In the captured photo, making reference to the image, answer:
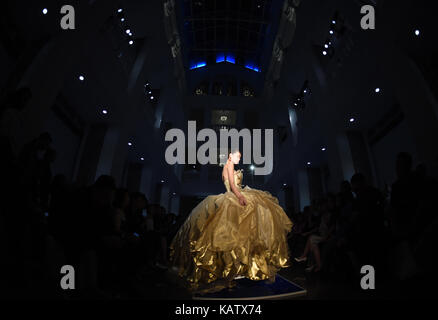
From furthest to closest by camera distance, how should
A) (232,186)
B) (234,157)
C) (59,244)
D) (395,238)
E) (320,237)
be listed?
(320,237) → (234,157) → (232,186) → (395,238) → (59,244)

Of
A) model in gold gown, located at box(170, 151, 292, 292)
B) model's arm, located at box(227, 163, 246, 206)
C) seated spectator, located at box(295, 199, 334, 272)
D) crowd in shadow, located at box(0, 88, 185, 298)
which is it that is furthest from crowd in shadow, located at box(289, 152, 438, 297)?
crowd in shadow, located at box(0, 88, 185, 298)

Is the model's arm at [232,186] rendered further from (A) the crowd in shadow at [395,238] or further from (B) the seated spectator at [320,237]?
(B) the seated spectator at [320,237]

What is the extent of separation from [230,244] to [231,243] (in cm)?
1

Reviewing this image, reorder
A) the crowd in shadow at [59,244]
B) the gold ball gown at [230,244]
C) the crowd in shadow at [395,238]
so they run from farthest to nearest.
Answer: the gold ball gown at [230,244], the crowd in shadow at [395,238], the crowd in shadow at [59,244]

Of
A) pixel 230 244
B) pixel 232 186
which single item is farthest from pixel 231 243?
pixel 232 186

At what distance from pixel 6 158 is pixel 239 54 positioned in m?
16.2

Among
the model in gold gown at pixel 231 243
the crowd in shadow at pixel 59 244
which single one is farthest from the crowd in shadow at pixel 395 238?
the crowd in shadow at pixel 59 244

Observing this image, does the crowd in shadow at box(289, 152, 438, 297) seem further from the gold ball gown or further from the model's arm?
the model's arm

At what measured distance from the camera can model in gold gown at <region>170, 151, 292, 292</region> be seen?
2.29 meters

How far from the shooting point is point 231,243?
2250 mm

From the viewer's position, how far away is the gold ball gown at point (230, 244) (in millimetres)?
2283

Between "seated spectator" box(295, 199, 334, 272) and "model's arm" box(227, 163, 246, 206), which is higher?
"model's arm" box(227, 163, 246, 206)

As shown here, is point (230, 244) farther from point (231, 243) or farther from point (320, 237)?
point (320, 237)
